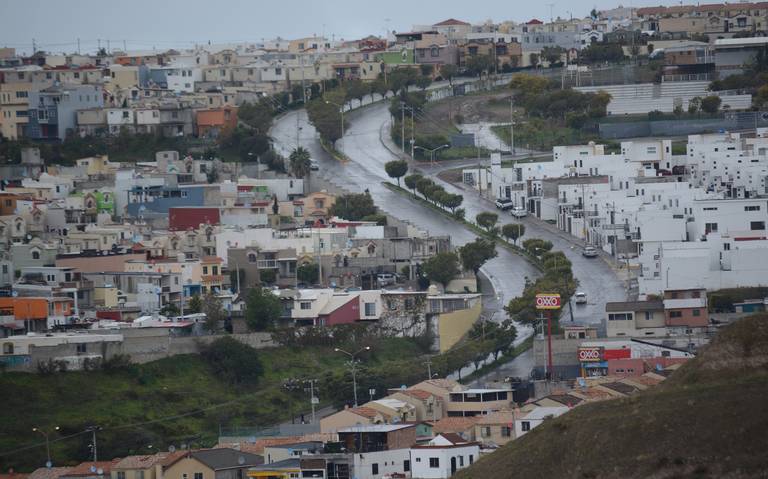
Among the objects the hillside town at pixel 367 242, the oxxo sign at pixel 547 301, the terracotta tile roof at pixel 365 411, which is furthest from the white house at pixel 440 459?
the oxxo sign at pixel 547 301

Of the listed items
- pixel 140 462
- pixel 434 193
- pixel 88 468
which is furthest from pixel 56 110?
pixel 88 468

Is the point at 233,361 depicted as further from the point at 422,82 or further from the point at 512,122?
the point at 422,82

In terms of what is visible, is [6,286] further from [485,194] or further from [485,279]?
[485,194]

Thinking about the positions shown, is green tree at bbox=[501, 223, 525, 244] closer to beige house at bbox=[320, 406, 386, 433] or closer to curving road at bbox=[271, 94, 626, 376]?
curving road at bbox=[271, 94, 626, 376]

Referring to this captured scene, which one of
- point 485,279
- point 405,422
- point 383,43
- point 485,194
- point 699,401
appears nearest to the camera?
point 699,401

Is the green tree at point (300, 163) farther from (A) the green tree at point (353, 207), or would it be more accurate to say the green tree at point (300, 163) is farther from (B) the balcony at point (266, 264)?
(B) the balcony at point (266, 264)

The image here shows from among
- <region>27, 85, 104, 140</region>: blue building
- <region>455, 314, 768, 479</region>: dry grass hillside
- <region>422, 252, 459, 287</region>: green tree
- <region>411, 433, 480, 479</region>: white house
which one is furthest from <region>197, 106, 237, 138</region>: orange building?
<region>455, 314, 768, 479</region>: dry grass hillside

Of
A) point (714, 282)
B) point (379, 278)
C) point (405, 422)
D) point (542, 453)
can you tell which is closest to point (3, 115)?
point (379, 278)
